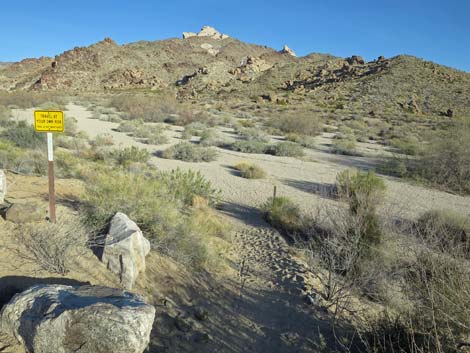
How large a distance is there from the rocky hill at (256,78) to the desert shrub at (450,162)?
78.7 ft

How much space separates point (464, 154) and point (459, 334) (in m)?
12.2

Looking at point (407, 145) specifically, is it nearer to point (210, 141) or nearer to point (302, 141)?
point (302, 141)

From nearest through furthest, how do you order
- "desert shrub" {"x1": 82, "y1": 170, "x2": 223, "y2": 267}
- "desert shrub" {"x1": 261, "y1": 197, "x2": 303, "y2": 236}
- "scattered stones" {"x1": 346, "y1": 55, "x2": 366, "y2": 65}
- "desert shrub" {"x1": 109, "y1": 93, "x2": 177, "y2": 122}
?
"desert shrub" {"x1": 82, "y1": 170, "x2": 223, "y2": 267}, "desert shrub" {"x1": 261, "y1": 197, "x2": 303, "y2": 236}, "desert shrub" {"x1": 109, "y1": 93, "x2": 177, "y2": 122}, "scattered stones" {"x1": 346, "y1": 55, "x2": 366, "y2": 65}

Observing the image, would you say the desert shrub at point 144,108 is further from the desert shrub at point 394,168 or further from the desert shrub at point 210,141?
the desert shrub at point 394,168

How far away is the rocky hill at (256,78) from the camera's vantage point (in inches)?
1711

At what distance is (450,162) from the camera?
1335cm

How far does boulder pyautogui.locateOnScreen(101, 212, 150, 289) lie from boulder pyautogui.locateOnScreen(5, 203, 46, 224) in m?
1.23

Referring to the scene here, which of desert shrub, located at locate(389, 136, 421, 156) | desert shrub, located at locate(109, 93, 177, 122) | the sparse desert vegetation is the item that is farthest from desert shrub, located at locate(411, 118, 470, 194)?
desert shrub, located at locate(109, 93, 177, 122)

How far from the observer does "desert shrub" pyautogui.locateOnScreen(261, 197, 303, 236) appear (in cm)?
791

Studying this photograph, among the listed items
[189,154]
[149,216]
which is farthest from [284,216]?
[189,154]

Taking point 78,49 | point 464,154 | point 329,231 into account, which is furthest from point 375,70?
point 78,49

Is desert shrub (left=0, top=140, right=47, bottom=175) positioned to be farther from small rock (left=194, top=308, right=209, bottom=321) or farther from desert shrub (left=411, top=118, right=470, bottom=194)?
desert shrub (left=411, top=118, right=470, bottom=194)

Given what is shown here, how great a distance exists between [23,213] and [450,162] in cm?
1430

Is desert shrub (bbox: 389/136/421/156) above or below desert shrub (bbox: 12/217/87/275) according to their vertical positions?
above
